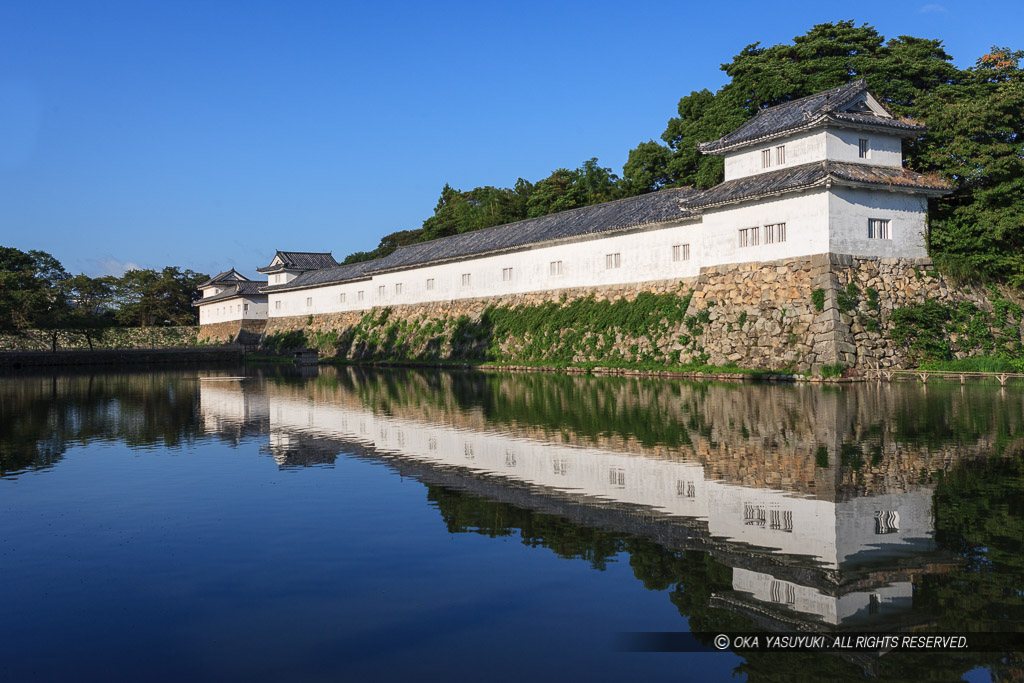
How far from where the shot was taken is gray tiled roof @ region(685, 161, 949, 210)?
90.1 ft

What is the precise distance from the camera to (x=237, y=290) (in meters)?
79.6

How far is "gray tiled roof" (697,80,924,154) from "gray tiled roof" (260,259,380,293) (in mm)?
34166

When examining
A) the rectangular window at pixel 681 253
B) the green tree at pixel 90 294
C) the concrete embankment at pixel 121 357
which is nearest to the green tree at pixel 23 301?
the concrete embankment at pixel 121 357

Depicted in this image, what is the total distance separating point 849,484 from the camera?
9367 mm

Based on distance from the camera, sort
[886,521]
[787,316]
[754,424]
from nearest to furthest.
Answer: [886,521]
[754,424]
[787,316]

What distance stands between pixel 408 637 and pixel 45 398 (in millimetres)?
26496

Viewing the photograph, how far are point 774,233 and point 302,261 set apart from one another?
56439mm

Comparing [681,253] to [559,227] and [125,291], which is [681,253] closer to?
[559,227]

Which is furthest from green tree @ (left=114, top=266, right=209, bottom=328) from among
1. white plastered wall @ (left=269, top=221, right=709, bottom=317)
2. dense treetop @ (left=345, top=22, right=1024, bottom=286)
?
dense treetop @ (left=345, top=22, right=1024, bottom=286)

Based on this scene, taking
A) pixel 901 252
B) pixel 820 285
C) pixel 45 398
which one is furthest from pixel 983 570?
pixel 45 398

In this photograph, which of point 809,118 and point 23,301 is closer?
point 809,118

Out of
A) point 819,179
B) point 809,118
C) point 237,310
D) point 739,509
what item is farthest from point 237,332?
point 739,509

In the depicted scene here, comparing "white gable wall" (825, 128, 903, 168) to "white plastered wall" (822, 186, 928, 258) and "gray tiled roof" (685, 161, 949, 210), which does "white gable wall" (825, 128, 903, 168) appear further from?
"white plastered wall" (822, 186, 928, 258)

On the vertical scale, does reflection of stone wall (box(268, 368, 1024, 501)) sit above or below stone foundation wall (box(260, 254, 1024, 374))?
below
